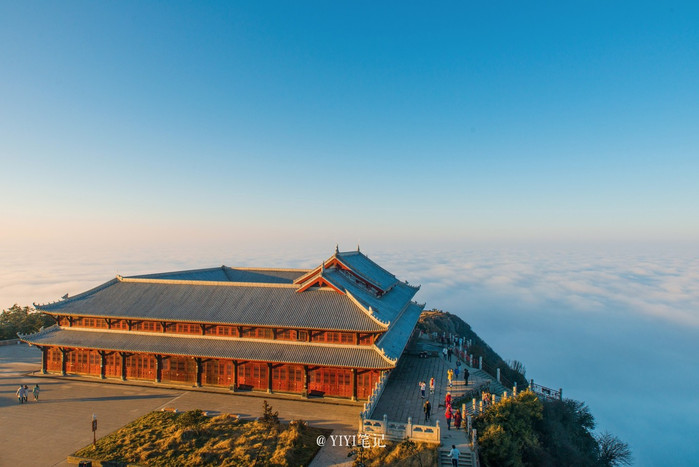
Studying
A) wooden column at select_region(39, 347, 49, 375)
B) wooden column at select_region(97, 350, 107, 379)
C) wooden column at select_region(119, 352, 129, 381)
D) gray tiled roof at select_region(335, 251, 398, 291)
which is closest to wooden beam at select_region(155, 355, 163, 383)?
wooden column at select_region(119, 352, 129, 381)

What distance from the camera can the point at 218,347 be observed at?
32188mm

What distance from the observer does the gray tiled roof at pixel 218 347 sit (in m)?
29.4

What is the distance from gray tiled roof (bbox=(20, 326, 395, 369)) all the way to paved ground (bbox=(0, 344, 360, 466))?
10.4ft

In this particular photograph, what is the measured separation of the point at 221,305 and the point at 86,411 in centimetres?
1193

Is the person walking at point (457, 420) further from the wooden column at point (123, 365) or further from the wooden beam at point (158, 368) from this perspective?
the wooden column at point (123, 365)

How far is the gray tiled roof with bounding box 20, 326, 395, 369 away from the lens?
29422 millimetres

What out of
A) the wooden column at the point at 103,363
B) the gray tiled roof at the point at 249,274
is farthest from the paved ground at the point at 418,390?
the wooden column at the point at 103,363

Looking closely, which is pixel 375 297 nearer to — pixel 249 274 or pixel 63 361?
pixel 249 274

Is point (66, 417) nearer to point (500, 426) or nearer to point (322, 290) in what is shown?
point (322, 290)

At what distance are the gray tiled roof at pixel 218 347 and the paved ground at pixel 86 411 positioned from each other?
Result: 125 inches

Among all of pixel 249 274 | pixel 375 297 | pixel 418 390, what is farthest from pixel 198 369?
pixel 249 274

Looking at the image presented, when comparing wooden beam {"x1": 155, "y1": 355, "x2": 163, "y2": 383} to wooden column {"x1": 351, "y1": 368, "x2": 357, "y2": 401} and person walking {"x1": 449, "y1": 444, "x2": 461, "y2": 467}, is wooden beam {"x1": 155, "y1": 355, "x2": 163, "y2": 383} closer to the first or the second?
wooden column {"x1": 351, "y1": 368, "x2": 357, "y2": 401}

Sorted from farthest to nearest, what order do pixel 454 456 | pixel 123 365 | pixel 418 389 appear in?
pixel 123 365 → pixel 418 389 → pixel 454 456

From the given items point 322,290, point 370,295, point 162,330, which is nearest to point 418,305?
point 370,295
